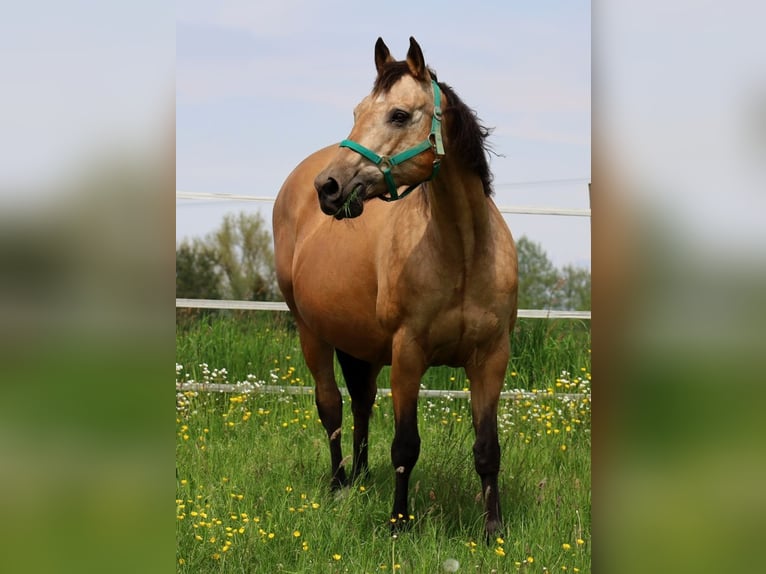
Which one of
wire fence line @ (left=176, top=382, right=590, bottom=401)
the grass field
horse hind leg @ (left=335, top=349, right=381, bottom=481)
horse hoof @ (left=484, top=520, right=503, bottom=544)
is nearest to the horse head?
the grass field

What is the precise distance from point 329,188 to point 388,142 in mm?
347

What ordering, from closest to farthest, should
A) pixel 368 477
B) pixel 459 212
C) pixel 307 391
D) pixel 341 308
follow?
1. pixel 459 212
2. pixel 341 308
3. pixel 368 477
4. pixel 307 391

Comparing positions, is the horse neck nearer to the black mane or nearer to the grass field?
the black mane

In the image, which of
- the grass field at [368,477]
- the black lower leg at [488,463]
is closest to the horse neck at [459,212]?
the black lower leg at [488,463]

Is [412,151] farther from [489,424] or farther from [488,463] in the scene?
[488,463]

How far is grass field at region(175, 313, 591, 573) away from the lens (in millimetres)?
3611

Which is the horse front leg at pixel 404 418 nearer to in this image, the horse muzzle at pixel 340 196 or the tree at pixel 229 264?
the horse muzzle at pixel 340 196

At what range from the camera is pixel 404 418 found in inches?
161

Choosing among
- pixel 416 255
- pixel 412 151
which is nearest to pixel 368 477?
pixel 416 255

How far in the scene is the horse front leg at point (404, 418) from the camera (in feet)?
13.2

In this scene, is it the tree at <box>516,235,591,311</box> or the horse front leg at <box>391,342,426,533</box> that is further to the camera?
the tree at <box>516,235,591,311</box>

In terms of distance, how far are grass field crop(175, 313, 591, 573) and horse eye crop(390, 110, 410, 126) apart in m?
1.87
